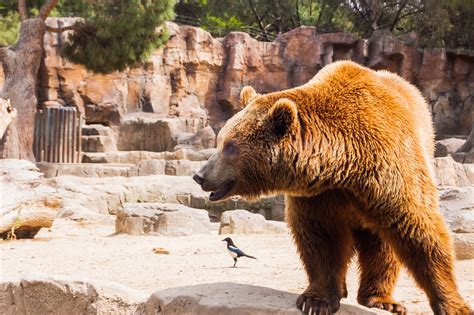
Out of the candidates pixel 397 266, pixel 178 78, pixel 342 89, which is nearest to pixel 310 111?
pixel 342 89

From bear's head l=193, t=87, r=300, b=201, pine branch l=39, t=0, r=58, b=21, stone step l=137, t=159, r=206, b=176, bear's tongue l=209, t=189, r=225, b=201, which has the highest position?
pine branch l=39, t=0, r=58, b=21

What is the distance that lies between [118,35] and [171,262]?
36.7 ft

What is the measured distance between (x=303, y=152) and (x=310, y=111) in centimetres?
24

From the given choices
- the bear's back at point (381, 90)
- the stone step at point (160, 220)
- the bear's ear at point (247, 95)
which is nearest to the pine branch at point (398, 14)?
the stone step at point (160, 220)

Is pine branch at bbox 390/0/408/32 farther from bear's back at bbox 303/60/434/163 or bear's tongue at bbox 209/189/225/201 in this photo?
bear's tongue at bbox 209/189/225/201

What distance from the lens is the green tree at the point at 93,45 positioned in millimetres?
16594

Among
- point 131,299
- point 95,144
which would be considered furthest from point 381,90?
point 95,144

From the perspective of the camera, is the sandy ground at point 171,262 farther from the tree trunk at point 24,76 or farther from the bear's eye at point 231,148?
the tree trunk at point 24,76

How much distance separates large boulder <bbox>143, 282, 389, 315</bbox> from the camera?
10.8 feet

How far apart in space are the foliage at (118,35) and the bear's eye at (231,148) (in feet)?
44.4

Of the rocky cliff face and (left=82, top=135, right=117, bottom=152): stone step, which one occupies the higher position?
the rocky cliff face

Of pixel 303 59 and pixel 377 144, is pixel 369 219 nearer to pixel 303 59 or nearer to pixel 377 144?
pixel 377 144

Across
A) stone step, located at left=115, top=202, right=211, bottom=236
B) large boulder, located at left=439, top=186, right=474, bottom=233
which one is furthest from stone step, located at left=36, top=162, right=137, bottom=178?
large boulder, located at left=439, top=186, right=474, bottom=233

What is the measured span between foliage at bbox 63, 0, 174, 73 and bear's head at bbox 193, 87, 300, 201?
531 inches
